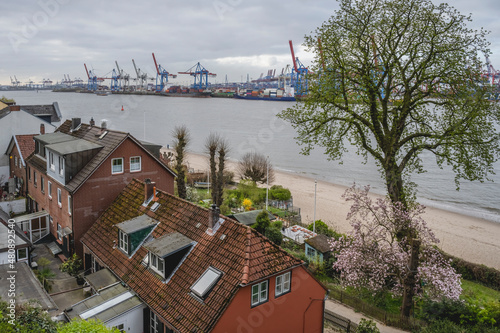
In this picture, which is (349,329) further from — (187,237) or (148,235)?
(148,235)

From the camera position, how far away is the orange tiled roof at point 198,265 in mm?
12406

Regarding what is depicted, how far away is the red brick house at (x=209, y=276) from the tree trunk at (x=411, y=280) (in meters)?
4.54

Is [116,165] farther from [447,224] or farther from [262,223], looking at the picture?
[447,224]

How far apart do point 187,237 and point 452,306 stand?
12.1 meters

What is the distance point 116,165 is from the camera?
22.2 m

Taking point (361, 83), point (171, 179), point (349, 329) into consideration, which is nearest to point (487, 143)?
point (361, 83)

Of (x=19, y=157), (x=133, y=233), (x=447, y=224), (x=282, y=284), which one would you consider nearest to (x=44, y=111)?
(x=19, y=157)

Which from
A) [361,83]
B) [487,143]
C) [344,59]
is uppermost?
[344,59]

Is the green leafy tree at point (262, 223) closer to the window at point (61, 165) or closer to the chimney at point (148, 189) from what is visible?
the chimney at point (148, 189)

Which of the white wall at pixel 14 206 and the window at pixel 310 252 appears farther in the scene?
the white wall at pixel 14 206

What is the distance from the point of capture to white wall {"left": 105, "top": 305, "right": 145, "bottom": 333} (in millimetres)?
13773

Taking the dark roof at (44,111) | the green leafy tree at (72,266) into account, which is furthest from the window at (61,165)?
the dark roof at (44,111)

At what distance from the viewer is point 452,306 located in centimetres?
1672

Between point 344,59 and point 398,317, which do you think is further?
point 344,59
